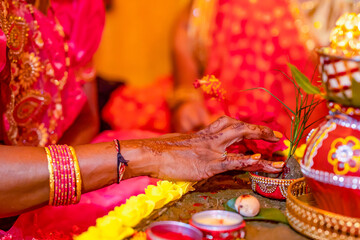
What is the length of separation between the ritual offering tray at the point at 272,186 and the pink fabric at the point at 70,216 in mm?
349

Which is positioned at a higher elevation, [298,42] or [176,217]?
[298,42]

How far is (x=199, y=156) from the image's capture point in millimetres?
962

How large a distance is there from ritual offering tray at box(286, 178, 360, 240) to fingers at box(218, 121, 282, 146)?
0.23 m

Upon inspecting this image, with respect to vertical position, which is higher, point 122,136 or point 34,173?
point 34,173

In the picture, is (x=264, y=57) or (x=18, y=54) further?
(x=264, y=57)

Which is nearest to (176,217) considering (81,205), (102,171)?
(102,171)

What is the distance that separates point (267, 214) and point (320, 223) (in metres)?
0.13

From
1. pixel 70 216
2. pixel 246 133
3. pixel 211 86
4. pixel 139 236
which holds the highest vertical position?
pixel 211 86

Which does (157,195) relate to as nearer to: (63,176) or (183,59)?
(63,176)

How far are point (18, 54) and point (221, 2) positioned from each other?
128cm

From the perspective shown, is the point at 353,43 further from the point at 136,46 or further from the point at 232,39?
the point at 136,46

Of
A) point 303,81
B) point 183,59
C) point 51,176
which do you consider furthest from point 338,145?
point 183,59

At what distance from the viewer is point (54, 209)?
1082 mm

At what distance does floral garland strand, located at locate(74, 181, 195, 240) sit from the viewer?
2.23ft
